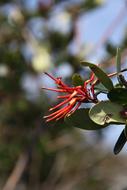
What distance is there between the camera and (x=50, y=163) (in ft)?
13.5

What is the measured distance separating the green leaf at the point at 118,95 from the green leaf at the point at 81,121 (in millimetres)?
58

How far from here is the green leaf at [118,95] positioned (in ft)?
2.93

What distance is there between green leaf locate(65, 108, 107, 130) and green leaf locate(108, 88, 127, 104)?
0.06m

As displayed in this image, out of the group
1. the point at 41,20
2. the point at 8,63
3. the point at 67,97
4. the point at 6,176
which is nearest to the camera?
the point at 67,97

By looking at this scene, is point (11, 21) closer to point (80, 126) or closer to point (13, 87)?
point (13, 87)

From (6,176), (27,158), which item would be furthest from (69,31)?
(6,176)

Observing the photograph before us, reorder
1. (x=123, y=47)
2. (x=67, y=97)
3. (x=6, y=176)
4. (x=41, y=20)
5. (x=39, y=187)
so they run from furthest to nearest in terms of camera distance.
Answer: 1. (x=6, y=176)
2. (x=39, y=187)
3. (x=41, y=20)
4. (x=123, y=47)
5. (x=67, y=97)

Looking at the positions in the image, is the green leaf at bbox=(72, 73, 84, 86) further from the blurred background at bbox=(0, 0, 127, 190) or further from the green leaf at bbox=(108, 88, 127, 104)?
the blurred background at bbox=(0, 0, 127, 190)

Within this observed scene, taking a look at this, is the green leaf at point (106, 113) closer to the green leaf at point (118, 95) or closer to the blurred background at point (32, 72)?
the green leaf at point (118, 95)

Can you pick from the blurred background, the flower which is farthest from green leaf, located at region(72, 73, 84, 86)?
the blurred background

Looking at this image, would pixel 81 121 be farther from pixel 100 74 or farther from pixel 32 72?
pixel 32 72

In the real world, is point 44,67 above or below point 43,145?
above

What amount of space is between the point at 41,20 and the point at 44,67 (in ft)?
1.35

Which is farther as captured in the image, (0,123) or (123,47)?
(0,123)
